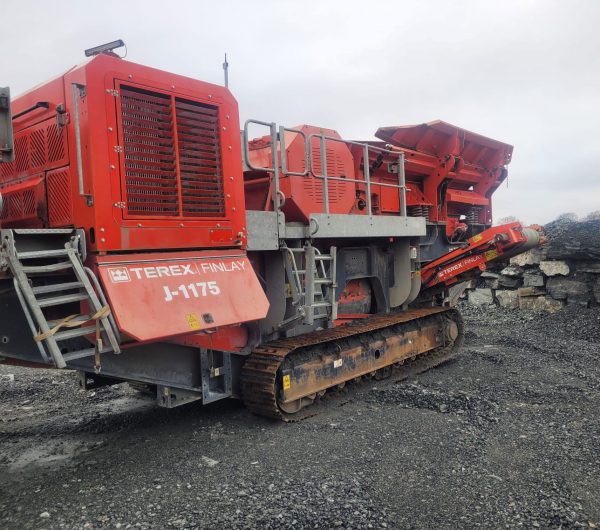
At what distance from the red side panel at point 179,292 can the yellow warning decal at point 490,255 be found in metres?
4.01

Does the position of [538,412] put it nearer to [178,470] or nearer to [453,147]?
[178,470]

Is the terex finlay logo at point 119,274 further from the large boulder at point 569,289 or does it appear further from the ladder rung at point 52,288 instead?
the large boulder at point 569,289

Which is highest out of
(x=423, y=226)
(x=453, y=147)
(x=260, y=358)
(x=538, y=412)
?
(x=453, y=147)

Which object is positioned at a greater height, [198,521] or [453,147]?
[453,147]

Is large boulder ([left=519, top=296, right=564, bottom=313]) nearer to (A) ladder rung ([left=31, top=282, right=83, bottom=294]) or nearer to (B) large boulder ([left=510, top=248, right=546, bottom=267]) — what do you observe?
(B) large boulder ([left=510, top=248, right=546, bottom=267])

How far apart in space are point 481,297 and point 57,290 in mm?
11857

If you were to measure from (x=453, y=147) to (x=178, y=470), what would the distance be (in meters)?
5.89

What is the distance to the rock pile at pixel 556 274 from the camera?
451 inches

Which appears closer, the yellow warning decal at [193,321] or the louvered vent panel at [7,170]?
the yellow warning decal at [193,321]

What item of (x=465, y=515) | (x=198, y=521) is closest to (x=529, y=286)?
(x=465, y=515)

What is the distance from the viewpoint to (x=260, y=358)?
206 inches

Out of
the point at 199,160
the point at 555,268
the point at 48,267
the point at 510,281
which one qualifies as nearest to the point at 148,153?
the point at 199,160

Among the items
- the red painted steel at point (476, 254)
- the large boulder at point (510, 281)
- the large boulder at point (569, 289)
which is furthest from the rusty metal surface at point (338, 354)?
the large boulder at point (510, 281)

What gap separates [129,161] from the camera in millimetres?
4062
